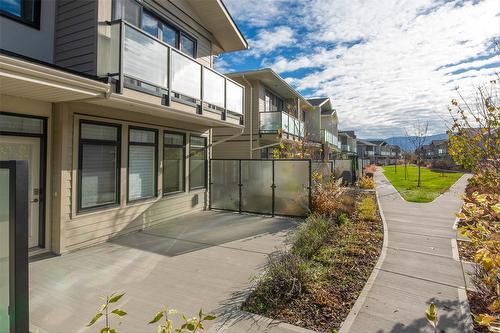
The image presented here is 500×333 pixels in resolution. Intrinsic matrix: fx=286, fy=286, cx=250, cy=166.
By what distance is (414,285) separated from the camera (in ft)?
16.2

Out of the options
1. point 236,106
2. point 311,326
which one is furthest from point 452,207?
point 311,326

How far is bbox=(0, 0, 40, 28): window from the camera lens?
5795 mm

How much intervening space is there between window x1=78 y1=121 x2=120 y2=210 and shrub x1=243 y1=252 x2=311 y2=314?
4698mm

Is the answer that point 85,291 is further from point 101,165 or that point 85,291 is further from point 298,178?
point 298,178

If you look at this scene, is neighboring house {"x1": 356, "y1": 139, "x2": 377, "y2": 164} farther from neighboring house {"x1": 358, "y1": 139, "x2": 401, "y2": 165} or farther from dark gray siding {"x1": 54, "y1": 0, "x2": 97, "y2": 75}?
dark gray siding {"x1": 54, "y1": 0, "x2": 97, "y2": 75}

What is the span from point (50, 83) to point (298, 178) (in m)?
7.60

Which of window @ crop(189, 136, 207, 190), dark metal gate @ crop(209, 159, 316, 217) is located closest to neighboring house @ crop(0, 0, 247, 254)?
window @ crop(189, 136, 207, 190)

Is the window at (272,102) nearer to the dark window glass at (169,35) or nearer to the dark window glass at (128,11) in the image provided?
the dark window glass at (169,35)

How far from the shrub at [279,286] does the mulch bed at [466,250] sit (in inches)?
161

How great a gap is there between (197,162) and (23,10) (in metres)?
6.59

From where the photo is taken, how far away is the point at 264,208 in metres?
10.8

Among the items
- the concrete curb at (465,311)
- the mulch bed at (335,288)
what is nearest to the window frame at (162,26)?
the mulch bed at (335,288)

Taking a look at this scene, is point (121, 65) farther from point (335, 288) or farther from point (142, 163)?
point (335, 288)

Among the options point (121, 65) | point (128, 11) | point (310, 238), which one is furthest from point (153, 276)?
point (128, 11)
